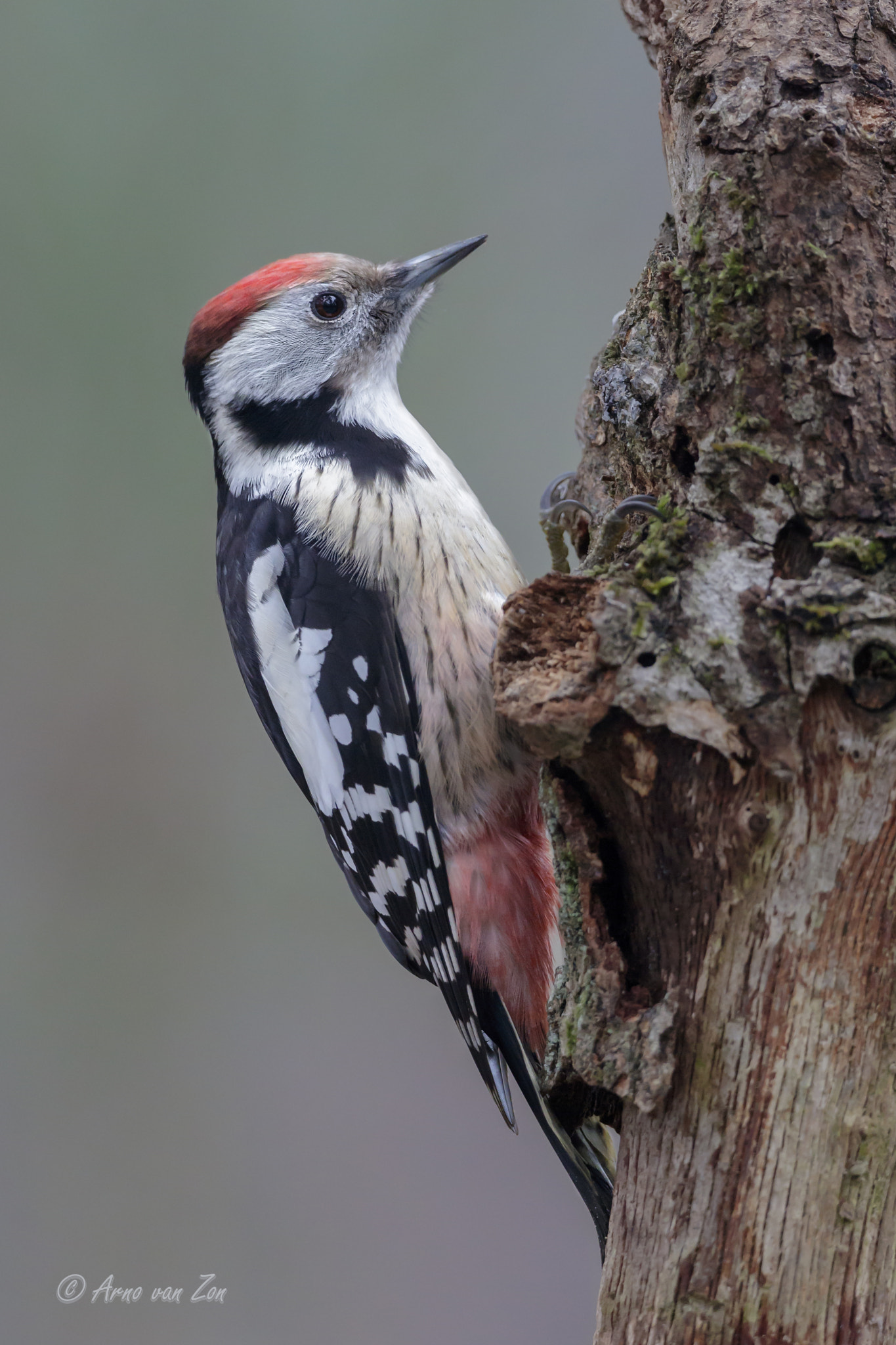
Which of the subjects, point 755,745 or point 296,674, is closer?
point 755,745

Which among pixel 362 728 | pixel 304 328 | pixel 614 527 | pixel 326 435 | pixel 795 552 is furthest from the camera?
pixel 304 328

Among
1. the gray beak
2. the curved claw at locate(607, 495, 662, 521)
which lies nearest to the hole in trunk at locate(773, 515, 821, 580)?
the curved claw at locate(607, 495, 662, 521)

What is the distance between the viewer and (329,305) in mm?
2178

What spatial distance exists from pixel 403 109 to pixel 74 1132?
3205 mm

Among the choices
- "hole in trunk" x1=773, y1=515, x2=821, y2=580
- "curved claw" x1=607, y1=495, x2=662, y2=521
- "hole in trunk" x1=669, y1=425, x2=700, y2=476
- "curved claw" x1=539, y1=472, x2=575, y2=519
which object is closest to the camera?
"hole in trunk" x1=773, y1=515, x2=821, y2=580

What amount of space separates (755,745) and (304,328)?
148cm

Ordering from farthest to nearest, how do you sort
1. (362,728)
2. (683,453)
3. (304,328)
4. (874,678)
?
(304,328) → (362,728) → (683,453) → (874,678)

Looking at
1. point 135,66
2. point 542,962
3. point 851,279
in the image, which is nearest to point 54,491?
point 135,66

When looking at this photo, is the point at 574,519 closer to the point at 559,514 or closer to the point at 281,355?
the point at 559,514

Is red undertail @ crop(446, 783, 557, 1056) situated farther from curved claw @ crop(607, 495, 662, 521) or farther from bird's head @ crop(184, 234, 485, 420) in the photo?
bird's head @ crop(184, 234, 485, 420)

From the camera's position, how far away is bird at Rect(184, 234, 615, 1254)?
6.03ft

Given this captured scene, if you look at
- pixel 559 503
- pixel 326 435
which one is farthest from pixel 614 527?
pixel 326 435

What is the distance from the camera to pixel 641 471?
1.56m

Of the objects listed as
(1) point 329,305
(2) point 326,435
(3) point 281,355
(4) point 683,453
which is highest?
(1) point 329,305
